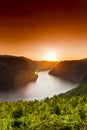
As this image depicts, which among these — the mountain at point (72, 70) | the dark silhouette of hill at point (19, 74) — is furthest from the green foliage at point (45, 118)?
the mountain at point (72, 70)

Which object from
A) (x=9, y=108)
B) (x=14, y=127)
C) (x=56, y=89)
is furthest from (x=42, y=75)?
(x=14, y=127)

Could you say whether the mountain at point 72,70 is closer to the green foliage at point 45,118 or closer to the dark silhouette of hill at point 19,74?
the dark silhouette of hill at point 19,74

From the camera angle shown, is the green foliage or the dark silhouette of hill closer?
the green foliage

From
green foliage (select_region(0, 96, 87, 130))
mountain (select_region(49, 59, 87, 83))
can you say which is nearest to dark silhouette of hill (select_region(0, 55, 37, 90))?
mountain (select_region(49, 59, 87, 83))

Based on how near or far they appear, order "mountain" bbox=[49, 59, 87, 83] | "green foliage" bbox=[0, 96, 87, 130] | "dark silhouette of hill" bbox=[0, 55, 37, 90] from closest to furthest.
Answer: "green foliage" bbox=[0, 96, 87, 130]
"dark silhouette of hill" bbox=[0, 55, 37, 90]
"mountain" bbox=[49, 59, 87, 83]

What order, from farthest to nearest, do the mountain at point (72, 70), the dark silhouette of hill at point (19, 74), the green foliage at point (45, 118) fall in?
the mountain at point (72, 70) → the dark silhouette of hill at point (19, 74) → the green foliage at point (45, 118)

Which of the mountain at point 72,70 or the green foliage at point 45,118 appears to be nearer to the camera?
the green foliage at point 45,118

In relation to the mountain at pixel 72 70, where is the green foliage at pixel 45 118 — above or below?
below

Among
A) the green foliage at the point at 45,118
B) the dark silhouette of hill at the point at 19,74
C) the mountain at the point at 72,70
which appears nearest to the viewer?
the green foliage at the point at 45,118

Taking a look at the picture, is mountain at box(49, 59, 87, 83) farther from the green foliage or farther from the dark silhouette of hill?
the green foliage

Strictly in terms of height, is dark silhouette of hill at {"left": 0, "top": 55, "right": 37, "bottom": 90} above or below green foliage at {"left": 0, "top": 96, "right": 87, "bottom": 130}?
above

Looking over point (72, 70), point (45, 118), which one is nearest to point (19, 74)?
point (72, 70)
